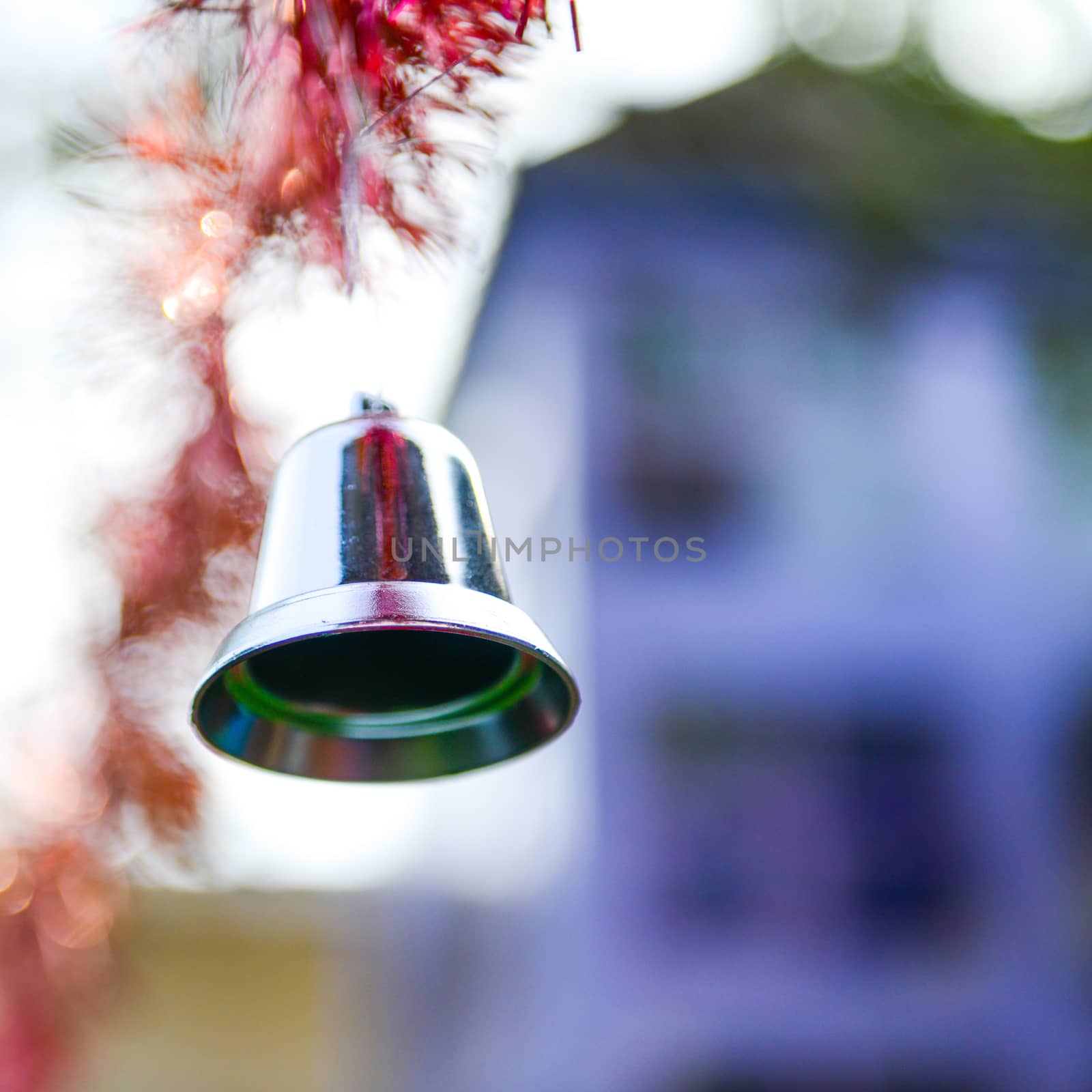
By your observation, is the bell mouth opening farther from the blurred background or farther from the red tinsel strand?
the blurred background

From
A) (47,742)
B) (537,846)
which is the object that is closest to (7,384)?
(47,742)

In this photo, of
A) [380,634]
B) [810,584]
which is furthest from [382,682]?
[810,584]

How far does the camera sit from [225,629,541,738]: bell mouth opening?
52.9 inches

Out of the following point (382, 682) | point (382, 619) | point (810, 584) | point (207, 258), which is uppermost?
point (207, 258)

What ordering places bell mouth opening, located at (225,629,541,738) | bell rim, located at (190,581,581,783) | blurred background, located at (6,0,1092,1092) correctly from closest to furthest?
bell rim, located at (190,581,581,783), bell mouth opening, located at (225,629,541,738), blurred background, located at (6,0,1092,1092)

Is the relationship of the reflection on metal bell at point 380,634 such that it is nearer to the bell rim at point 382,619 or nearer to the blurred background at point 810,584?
the bell rim at point 382,619

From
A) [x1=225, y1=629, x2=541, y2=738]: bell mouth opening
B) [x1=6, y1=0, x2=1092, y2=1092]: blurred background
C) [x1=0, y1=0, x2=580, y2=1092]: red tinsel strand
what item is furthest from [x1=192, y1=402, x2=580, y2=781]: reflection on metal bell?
[x1=6, y1=0, x2=1092, y2=1092]: blurred background

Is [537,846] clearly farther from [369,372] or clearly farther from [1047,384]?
[369,372]

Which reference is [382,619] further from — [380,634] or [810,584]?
[810,584]

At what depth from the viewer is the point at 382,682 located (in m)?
1.43

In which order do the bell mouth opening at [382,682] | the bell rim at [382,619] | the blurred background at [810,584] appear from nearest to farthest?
the bell rim at [382,619], the bell mouth opening at [382,682], the blurred background at [810,584]

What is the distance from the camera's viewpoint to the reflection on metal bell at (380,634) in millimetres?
1077

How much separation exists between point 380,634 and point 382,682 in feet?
0.28

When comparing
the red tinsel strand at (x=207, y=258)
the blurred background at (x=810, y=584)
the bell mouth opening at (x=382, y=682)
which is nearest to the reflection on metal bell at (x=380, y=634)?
the bell mouth opening at (x=382, y=682)
